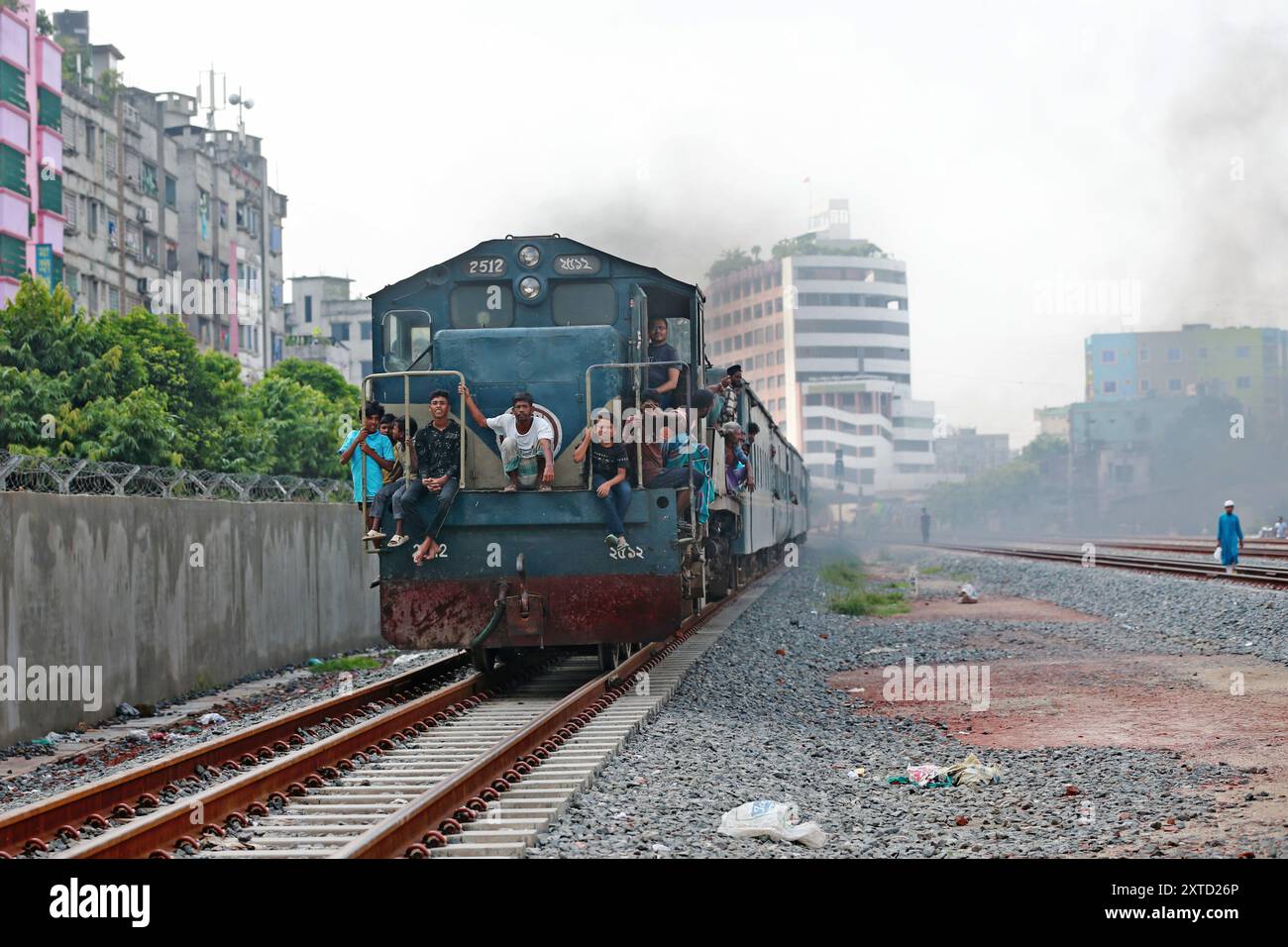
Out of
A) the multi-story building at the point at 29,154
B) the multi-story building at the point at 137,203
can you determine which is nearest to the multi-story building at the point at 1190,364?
the multi-story building at the point at 137,203

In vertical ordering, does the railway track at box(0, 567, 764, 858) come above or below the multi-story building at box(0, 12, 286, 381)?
below

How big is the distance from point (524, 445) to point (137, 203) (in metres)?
55.8

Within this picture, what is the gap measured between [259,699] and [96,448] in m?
17.7

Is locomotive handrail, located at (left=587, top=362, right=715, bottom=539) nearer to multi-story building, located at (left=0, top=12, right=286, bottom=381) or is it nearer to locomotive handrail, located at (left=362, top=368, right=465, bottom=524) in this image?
locomotive handrail, located at (left=362, top=368, right=465, bottom=524)

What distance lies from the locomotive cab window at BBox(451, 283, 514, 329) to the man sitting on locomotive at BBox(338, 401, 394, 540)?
4.31ft

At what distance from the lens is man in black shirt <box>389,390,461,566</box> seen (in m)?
12.0

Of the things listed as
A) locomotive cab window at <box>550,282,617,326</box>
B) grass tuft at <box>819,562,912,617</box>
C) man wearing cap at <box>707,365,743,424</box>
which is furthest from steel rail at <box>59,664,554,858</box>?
grass tuft at <box>819,562,912,617</box>

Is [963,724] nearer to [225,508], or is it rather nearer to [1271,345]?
[225,508]

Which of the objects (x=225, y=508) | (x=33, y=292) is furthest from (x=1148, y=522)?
(x=225, y=508)

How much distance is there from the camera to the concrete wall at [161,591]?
11727 mm

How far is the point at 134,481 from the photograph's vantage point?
52.4 feet

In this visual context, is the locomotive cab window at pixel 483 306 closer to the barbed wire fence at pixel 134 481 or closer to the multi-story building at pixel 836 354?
the barbed wire fence at pixel 134 481

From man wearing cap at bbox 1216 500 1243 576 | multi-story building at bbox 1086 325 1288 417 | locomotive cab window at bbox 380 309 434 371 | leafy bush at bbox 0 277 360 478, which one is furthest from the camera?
multi-story building at bbox 1086 325 1288 417

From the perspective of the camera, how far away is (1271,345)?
448 ft
